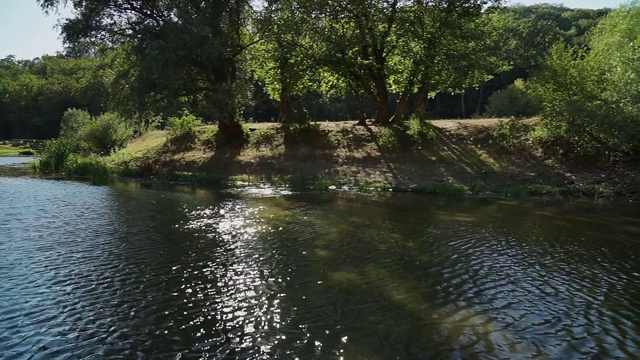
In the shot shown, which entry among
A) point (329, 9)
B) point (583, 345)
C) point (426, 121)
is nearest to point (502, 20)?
point (426, 121)

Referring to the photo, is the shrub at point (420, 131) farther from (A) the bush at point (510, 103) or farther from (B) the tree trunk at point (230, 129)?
(A) the bush at point (510, 103)

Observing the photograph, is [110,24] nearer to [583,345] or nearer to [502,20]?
[502,20]

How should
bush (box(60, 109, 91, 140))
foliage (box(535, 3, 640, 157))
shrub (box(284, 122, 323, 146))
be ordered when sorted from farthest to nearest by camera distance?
1. bush (box(60, 109, 91, 140))
2. shrub (box(284, 122, 323, 146))
3. foliage (box(535, 3, 640, 157))

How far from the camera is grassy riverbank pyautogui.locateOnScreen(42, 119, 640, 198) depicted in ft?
93.8

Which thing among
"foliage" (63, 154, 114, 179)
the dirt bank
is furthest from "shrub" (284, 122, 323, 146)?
"foliage" (63, 154, 114, 179)

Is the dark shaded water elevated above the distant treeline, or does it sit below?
below

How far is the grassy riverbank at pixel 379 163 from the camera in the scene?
28.6 m

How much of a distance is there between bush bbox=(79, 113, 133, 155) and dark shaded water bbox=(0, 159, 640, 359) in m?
29.5

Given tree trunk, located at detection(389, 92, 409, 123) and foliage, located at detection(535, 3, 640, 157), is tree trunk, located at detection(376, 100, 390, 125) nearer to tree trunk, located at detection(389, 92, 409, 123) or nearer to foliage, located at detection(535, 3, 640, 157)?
tree trunk, located at detection(389, 92, 409, 123)

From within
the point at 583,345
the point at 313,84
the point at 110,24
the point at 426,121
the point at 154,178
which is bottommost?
the point at 583,345

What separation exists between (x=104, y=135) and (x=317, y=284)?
44093mm

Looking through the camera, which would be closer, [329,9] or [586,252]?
[586,252]

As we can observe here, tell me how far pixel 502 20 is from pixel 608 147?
1897 cm

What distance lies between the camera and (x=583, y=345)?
899 centimetres
